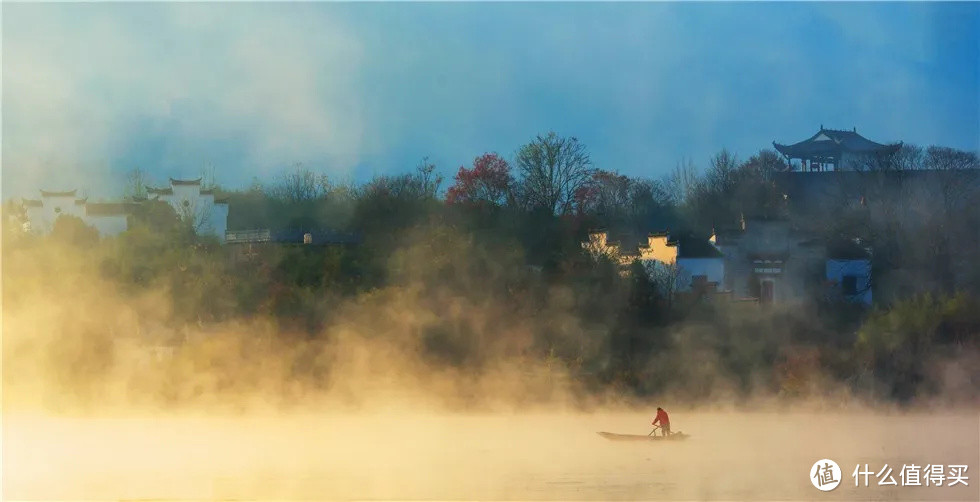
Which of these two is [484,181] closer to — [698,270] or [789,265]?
[698,270]

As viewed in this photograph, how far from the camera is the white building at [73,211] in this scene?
13312 millimetres

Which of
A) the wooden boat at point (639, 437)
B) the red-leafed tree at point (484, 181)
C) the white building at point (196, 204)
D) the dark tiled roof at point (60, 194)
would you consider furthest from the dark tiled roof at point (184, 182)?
the wooden boat at point (639, 437)

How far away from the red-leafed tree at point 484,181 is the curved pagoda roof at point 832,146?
3716 millimetres

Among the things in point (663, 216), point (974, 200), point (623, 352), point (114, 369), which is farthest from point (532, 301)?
point (974, 200)

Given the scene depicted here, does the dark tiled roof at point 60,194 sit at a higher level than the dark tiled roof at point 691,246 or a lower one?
higher

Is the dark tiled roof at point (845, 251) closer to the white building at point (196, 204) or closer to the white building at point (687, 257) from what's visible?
the white building at point (687, 257)

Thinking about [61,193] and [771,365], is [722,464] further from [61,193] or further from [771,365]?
[61,193]

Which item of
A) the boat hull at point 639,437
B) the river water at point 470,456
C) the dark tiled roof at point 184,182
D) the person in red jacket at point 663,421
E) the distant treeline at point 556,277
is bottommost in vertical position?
the river water at point 470,456

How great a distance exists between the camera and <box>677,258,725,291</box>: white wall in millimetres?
13008

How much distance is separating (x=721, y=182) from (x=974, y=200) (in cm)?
321

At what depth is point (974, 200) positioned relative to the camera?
44.4 ft

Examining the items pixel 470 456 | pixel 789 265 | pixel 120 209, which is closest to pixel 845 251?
pixel 789 265

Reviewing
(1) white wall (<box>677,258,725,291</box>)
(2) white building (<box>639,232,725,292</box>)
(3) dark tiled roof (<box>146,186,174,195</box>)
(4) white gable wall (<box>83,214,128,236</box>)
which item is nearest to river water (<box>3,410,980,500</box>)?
(1) white wall (<box>677,258,725,291</box>)

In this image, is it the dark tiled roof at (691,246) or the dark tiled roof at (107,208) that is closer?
the dark tiled roof at (691,246)
